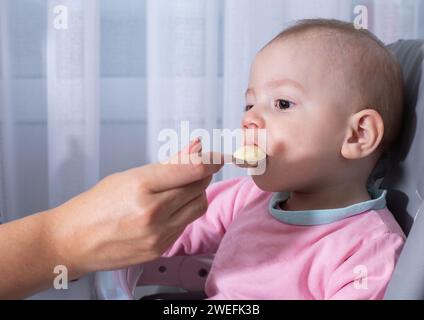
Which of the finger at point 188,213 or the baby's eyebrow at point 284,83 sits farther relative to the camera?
the baby's eyebrow at point 284,83

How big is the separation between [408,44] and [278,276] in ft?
1.39

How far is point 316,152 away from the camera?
0.79 m

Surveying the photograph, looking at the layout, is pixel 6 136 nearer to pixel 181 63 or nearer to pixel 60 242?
pixel 181 63

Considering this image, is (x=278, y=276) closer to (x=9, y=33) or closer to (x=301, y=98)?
(x=301, y=98)

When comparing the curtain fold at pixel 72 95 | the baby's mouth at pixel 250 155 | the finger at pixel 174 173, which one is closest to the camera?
the finger at pixel 174 173

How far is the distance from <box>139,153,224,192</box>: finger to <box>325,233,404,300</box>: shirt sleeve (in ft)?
0.75

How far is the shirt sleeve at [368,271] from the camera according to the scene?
67 centimetres

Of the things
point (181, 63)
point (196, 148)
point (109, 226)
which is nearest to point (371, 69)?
point (196, 148)

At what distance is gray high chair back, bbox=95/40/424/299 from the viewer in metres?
0.75

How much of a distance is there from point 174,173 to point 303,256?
0.26 meters

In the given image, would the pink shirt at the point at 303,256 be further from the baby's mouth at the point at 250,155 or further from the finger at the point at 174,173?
the finger at the point at 174,173

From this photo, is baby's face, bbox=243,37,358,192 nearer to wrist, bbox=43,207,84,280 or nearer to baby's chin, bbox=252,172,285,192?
baby's chin, bbox=252,172,285,192

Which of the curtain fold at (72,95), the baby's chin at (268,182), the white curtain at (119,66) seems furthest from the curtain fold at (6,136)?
the baby's chin at (268,182)
